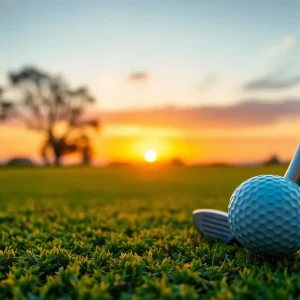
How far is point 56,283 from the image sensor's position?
242 cm

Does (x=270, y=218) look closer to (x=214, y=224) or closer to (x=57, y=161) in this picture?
(x=214, y=224)

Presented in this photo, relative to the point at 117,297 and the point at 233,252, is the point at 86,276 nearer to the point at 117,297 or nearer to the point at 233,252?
the point at 117,297

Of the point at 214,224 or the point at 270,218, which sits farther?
the point at 214,224

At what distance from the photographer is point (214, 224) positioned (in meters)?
3.87

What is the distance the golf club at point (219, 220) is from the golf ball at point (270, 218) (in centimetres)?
42

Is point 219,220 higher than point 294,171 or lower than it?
lower

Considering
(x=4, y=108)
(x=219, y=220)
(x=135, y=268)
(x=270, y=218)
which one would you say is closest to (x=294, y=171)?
(x=270, y=218)

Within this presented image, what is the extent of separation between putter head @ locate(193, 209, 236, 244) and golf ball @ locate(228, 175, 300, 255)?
59 centimetres

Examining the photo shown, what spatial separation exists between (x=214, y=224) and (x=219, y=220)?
0.10 m

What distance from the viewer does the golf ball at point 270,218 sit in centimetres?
288

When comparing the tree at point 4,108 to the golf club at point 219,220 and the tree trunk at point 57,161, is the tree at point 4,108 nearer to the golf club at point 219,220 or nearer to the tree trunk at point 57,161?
the tree trunk at point 57,161

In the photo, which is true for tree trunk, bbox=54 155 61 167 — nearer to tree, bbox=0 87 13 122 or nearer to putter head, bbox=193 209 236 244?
tree, bbox=0 87 13 122

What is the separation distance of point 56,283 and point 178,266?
2.89ft

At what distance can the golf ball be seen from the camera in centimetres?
288
